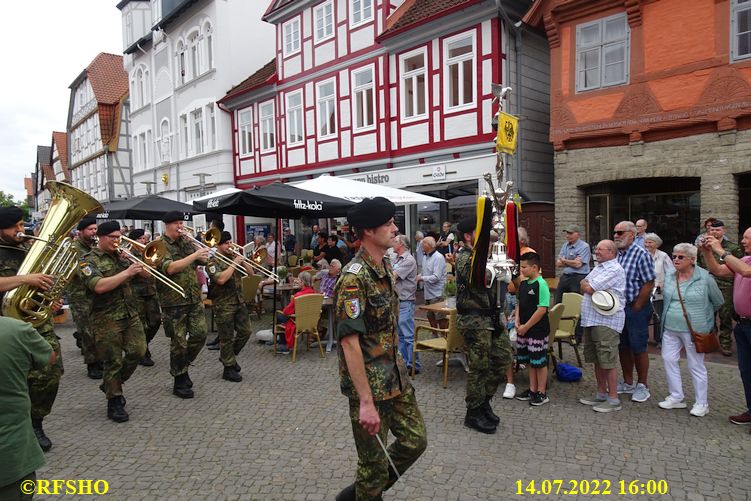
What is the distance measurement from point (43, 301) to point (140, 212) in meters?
7.52

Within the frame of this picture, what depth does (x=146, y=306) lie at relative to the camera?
744 centimetres

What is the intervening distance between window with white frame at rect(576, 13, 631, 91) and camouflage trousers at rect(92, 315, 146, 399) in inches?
428

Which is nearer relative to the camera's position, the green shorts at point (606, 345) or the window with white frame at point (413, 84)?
the green shorts at point (606, 345)

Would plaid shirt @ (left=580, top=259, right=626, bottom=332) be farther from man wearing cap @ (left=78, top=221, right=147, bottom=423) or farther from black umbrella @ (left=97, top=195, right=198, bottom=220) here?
black umbrella @ (left=97, top=195, right=198, bottom=220)

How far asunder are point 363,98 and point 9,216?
1330cm

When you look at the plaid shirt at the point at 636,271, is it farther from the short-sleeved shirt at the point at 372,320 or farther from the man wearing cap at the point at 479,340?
the short-sleeved shirt at the point at 372,320

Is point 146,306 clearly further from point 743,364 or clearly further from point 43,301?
point 743,364

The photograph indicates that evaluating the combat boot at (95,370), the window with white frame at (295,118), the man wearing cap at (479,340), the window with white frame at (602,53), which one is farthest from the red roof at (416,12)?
the combat boot at (95,370)

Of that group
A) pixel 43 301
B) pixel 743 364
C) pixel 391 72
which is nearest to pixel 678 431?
pixel 743 364

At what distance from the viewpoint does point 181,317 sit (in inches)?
231

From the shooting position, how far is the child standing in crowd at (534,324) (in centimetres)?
521

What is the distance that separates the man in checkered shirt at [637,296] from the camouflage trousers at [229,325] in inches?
175

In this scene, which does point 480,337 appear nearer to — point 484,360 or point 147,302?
point 484,360

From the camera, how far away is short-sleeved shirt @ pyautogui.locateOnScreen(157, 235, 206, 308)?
19.3ft
